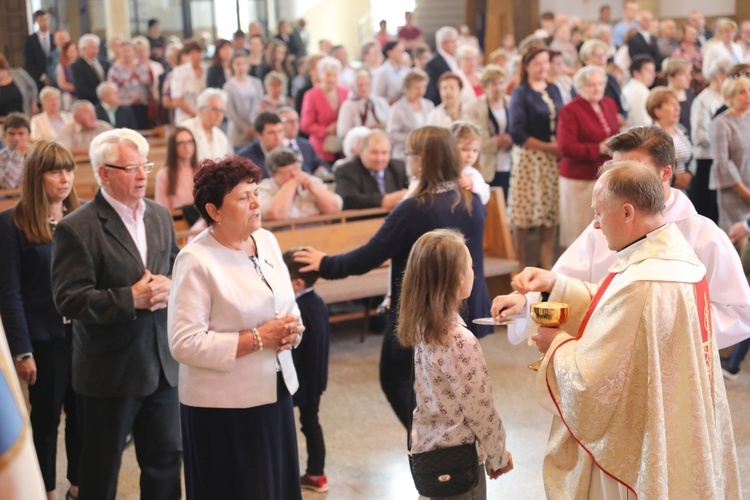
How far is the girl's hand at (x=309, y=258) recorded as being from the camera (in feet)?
12.5

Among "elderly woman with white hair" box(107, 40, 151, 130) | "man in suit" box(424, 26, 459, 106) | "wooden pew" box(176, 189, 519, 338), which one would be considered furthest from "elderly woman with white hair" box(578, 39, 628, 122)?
"elderly woman with white hair" box(107, 40, 151, 130)

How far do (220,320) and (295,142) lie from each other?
172 inches

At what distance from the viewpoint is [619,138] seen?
313cm

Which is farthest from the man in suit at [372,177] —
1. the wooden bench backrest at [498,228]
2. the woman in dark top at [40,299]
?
the woman in dark top at [40,299]

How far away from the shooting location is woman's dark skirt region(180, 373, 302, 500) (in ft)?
Result: 9.70

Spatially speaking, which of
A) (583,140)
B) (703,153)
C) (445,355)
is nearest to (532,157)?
(583,140)

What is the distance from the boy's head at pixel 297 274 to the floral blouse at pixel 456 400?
1087 mm

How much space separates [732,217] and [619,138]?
3.88 meters

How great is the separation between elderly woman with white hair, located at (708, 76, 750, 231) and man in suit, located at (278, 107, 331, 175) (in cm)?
289

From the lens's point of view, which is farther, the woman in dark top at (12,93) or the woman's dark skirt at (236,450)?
the woman in dark top at (12,93)

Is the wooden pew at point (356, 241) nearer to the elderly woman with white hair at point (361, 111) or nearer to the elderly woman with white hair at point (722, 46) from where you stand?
the elderly woman with white hair at point (361, 111)

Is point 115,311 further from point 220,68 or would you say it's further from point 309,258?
point 220,68

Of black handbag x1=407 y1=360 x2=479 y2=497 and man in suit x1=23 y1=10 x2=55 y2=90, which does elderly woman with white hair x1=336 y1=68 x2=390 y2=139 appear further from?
black handbag x1=407 y1=360 x2=479 y2=497

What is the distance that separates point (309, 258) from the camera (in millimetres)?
3828
